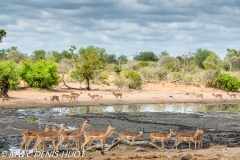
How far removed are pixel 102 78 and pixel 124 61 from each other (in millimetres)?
46276

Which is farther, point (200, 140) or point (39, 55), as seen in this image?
point (39, 55)

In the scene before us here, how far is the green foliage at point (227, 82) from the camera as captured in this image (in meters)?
53.6

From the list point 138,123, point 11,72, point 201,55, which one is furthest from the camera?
point 201,55

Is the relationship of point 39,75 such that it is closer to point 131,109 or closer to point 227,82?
point 131,109

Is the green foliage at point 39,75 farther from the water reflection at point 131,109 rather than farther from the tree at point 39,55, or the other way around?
the tree at point 39,55

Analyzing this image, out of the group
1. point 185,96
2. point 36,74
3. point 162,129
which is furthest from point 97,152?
point 185,96

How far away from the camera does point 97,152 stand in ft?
46.1

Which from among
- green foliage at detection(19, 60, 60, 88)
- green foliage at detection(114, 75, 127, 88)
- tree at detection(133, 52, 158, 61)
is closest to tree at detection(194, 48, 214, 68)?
tree at detection(133, 52, 158, 61)

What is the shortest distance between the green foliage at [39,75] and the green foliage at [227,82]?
2358cm

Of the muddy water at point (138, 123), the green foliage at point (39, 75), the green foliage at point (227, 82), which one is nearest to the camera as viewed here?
the muddy water at point (138, 123)

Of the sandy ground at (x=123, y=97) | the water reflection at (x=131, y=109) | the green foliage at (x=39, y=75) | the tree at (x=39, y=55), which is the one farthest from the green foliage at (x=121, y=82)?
the tree at (x=39, y=55)

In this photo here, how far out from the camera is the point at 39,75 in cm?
4253

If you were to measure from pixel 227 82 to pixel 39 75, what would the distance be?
Answer: 1040 inches

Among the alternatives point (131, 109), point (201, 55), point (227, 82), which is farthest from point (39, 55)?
point (131, 109)
